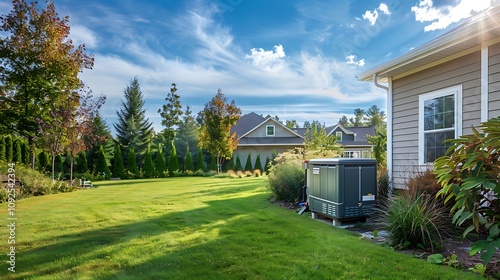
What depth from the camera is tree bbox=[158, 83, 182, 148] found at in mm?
31891

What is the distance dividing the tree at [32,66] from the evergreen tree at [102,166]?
26.5 ft

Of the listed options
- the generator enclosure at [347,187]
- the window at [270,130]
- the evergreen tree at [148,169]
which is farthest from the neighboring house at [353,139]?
the generator enclosure at [347,187]

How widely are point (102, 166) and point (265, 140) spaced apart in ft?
40.8

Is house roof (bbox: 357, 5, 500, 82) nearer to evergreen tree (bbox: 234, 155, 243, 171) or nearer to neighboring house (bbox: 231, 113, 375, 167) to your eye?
evergreen tree (bbox: 234, 155, 243, 171)

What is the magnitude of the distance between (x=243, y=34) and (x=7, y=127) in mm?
10418

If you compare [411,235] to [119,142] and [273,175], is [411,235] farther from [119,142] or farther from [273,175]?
[119,142]

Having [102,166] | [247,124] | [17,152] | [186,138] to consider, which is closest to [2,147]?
[17,152]

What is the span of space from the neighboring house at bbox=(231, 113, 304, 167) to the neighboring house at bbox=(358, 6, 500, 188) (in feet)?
53.7

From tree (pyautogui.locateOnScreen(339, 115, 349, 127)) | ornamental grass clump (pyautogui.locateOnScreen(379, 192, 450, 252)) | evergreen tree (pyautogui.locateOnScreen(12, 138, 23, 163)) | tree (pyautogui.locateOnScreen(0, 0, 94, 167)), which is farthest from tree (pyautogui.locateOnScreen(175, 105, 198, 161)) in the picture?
tree (pyautogui.locateOnScreen(339, 115, 349, 127))

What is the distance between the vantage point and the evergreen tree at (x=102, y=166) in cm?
2020

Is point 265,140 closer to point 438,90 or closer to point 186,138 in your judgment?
point 186,138

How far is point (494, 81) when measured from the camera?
4898 mm

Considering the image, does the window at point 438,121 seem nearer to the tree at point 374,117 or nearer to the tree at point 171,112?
the tree at point 171,112

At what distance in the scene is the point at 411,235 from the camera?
386 cm
